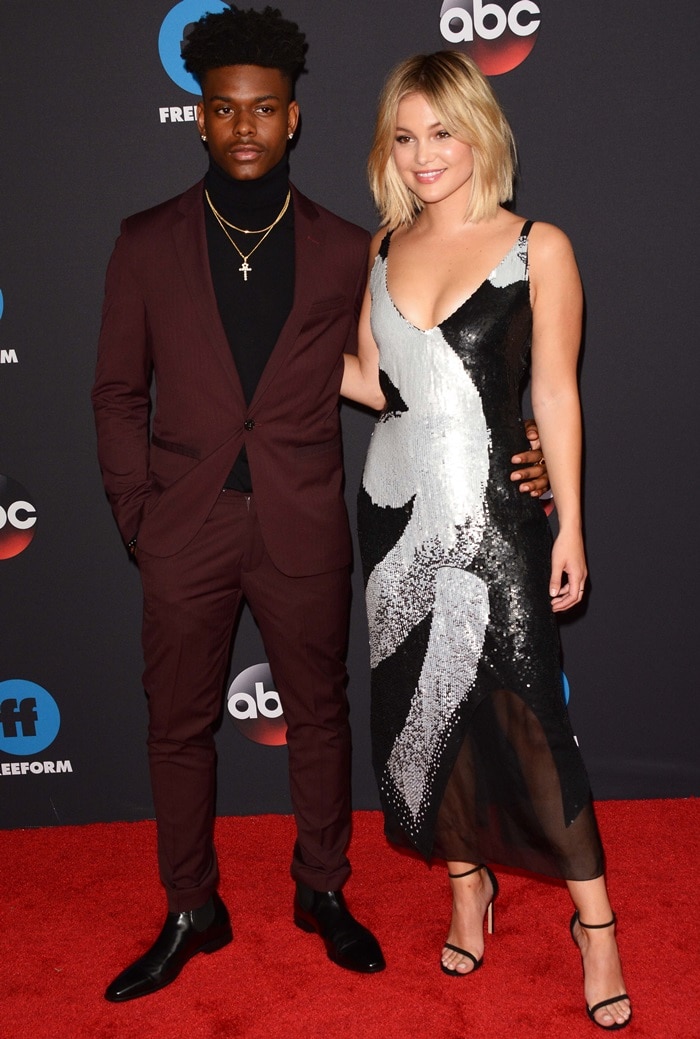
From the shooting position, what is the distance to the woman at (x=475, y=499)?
2217 millimetres

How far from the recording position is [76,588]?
10.5 feet

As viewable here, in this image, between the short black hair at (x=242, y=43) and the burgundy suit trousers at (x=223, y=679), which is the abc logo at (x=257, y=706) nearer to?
the burgundy suit trousers at (x=223, y=679)

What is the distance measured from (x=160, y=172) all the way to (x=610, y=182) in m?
1.25

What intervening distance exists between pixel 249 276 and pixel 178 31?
0.92 meters

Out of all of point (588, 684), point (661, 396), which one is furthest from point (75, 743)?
point (661, 396)

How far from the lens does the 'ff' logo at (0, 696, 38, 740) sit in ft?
10.7

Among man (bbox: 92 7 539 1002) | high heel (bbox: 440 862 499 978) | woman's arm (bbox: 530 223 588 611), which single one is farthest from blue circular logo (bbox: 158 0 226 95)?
high heel (bbox: 440 862 499 978)

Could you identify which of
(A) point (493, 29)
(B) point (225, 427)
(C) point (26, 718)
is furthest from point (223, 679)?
(A) point (493, 29)

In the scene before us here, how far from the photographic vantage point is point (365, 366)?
247 cm

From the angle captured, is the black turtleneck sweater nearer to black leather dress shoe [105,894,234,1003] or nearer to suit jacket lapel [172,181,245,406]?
suit jacket lapel [172,181,245,406]

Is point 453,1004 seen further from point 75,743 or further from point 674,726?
point 75,743

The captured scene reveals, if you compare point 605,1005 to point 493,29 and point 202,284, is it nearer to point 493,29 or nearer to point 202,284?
point 202,284

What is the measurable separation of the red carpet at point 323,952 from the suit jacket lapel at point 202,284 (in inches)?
53.7

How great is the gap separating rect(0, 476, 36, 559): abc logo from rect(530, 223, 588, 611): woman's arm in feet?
5.25
